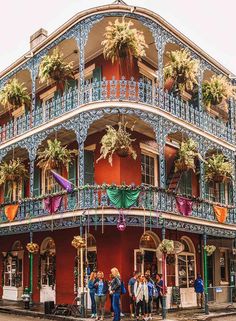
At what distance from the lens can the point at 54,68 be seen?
18.1 metres

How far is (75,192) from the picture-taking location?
635 inches

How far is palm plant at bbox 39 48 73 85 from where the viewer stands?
59.1 ft

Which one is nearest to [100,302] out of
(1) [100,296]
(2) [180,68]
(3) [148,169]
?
(1) [100,296]

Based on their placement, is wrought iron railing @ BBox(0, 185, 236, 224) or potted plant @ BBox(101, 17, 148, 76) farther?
potted plant @ BBox(101, 17, 148, 76)

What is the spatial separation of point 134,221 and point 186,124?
465 centimetres

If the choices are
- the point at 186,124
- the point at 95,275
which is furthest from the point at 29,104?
the point at 95,275

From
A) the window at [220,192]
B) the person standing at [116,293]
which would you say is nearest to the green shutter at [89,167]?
the person standing at [116,293]

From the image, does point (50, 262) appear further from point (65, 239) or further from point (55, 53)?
point (55, 53)

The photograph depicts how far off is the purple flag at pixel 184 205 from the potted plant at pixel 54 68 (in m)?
6.52

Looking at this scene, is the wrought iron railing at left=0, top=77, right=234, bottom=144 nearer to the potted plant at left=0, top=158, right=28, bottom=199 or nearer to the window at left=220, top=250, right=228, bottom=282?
the potted plant at left=0, top=158, right=28, bottom=199

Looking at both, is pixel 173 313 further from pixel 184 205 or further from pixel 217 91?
pixel 217 91

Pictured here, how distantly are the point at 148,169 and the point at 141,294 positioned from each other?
5839 millimetres

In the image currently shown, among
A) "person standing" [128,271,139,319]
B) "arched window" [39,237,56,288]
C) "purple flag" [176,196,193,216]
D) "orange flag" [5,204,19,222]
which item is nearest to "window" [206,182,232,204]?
"purple flag" [176,196,193,216]

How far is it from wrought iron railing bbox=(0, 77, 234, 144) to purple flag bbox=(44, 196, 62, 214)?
3089 millimetres
